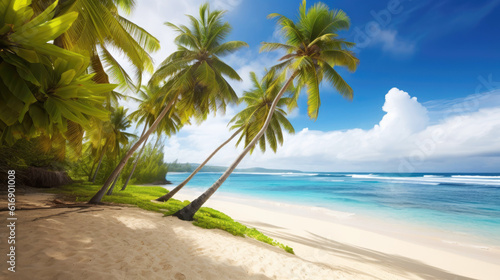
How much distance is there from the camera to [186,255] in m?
3.93

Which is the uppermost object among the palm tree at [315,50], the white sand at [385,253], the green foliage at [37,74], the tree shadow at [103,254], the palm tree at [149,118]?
the palm tree at [315,50]

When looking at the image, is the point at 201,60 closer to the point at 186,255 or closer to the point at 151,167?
the point at 186,255

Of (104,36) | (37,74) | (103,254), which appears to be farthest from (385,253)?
(104,36)

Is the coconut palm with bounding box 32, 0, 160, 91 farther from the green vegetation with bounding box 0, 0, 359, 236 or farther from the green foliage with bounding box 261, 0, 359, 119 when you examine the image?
the green foliage with bounding box 261, 0, 359, 119

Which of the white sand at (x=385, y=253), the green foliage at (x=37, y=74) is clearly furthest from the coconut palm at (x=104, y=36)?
the white sand at (x=385, y=253)

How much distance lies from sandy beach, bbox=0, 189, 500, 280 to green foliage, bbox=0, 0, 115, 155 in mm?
2217

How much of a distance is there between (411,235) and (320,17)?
10.8 meters

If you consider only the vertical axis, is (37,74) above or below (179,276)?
above

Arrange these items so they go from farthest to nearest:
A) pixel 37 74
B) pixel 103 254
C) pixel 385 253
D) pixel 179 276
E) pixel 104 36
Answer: pixel 385 253, pixel 104 36, pixel 103 254, pixel 179 276, pixel 37 74

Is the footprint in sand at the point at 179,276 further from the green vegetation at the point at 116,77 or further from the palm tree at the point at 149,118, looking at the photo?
the palm tree at the point at 149,118

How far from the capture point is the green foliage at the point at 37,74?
1237 millimetres

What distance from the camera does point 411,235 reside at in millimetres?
9781

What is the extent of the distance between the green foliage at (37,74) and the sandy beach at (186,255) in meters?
2.22

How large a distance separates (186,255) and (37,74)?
12.2 feet
